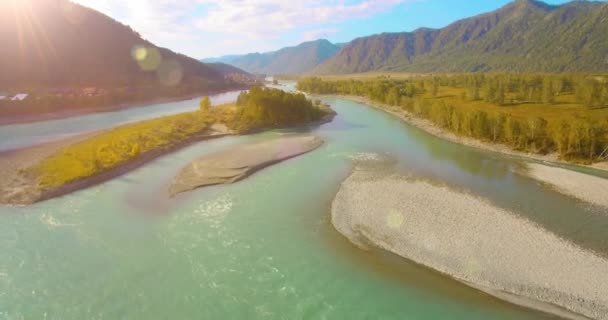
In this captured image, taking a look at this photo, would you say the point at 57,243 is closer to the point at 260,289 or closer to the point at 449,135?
the point at 260,289

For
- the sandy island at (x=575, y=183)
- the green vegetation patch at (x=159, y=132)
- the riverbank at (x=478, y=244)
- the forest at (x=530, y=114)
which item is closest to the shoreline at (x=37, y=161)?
the green vegetation patch at (x=159, y=132)

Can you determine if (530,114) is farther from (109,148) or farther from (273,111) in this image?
(109,148)

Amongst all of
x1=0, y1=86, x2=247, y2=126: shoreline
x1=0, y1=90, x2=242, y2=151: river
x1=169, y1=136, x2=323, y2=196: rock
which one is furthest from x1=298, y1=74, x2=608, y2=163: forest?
x1=0, y1=86, x2=247, y2=126: shoreline

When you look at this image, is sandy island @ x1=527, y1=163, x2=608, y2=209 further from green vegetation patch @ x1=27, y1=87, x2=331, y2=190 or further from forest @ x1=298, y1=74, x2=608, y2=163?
green vegetation patch @ x1=27, y1=87, x2=331, y2=190

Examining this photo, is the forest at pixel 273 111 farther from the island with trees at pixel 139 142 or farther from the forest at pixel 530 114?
the forest at pixel 530 114

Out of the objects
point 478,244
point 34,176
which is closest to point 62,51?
point 34,176

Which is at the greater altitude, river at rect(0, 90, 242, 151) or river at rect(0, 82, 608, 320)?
river at rect(0, 90, 242, 151)
